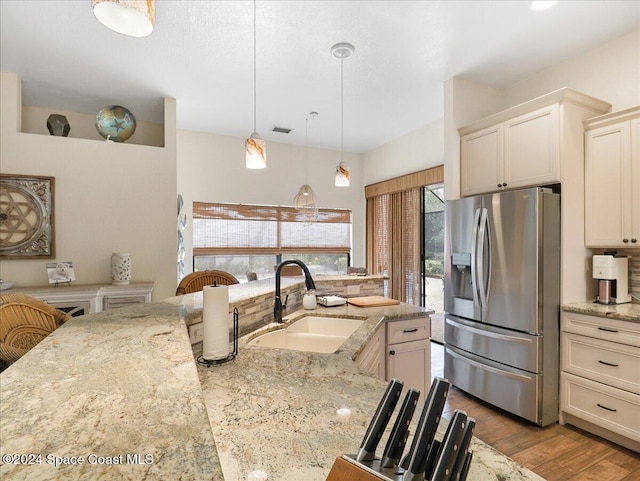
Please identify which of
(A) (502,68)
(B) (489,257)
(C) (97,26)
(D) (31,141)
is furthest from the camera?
(D) (31,141)

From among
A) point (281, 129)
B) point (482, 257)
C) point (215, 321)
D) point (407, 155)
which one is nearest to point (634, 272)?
point (482, 257)

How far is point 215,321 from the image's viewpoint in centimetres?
124

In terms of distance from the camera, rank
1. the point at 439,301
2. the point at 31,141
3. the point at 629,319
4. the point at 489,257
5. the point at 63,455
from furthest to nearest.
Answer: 1. the point at 439,301
2. the point at 31,141
3. the point at 489,257
4. the point at 629,319
5. the point at 63,455

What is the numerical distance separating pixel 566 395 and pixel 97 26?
4347 millimetres

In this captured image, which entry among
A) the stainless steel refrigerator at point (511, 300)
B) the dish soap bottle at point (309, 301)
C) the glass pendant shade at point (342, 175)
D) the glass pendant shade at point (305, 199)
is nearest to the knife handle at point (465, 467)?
the dish soap bottle at point (309, 301)

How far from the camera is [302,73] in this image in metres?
3.12

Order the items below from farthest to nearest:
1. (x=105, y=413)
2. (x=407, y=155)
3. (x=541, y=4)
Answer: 1. (x=407, y=155)
2. (x=541, y=4)
3. (x=105, y=413)

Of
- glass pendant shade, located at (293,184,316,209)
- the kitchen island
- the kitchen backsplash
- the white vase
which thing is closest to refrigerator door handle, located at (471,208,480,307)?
the kitchen backsplash

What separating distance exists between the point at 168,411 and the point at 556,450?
8.67 ft

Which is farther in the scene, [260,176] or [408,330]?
[260,176]

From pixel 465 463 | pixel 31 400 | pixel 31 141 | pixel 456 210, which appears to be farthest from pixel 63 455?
pixel 31 141

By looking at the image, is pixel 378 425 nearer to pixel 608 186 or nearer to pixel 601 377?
pixel 601 377

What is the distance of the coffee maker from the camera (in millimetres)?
2480

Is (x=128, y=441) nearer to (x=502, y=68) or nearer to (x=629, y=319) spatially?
(x=629, y=319)
